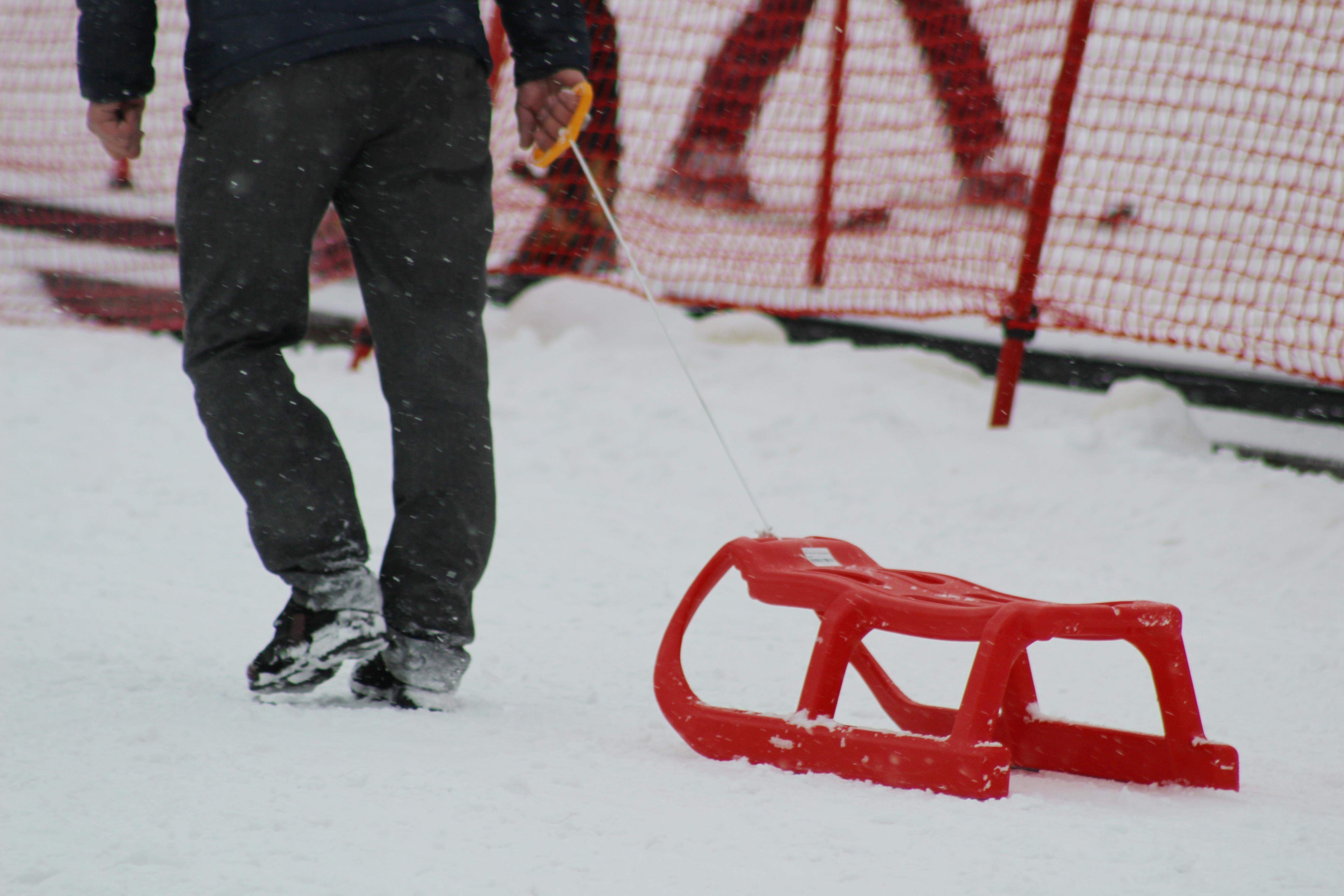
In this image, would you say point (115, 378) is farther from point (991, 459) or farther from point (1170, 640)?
point (1170, 640)

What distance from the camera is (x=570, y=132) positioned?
2.16 metres

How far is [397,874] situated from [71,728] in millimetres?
674

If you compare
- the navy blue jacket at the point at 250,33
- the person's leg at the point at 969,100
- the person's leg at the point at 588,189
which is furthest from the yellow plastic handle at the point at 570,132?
the person's leg at the point at 588,189

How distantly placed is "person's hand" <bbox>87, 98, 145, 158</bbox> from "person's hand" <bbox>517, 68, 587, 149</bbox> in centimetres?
59

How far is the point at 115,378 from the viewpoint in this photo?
456cm

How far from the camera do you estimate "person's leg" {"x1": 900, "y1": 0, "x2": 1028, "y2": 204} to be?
4.15 m

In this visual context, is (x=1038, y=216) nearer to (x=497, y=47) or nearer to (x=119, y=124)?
(x=497, y=47)

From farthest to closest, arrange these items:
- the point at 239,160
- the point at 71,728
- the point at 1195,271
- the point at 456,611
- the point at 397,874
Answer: the point at 1195,271, the point at 456,611, the point at 239,160, the point at 71,728, the point at 397,874

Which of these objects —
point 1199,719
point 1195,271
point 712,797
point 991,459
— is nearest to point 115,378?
point 991,459

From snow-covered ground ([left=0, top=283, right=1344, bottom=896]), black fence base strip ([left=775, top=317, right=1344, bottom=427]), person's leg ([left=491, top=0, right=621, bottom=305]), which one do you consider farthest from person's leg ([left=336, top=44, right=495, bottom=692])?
black fence base strip ([left=775, top=317, right=1344, bottom=427])

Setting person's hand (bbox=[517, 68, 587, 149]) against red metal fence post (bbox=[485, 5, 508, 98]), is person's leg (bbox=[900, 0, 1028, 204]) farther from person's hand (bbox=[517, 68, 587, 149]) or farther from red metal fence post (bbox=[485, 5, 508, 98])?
person's hand (bbox=[517, 68, 587, 149])

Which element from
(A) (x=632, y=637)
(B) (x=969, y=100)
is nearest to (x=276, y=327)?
(A) (x=632, y=637)

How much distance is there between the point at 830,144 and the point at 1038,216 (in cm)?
111

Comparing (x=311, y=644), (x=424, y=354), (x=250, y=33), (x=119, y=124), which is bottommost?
(x=311, y=644)
